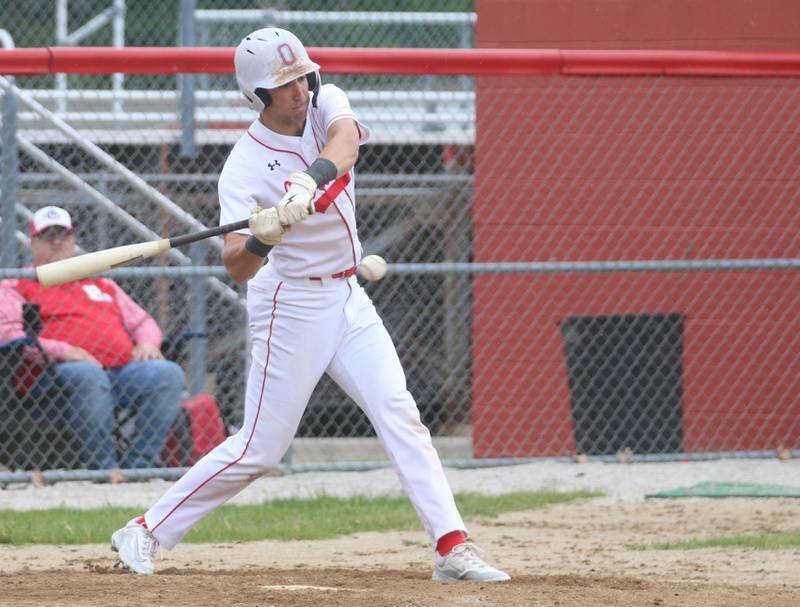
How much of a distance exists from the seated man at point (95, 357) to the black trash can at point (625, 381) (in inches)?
95.1

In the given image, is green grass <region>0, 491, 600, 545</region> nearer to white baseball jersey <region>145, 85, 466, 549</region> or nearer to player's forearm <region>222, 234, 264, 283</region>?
white baseball jersey <region>145, 85, 466, 549</region>

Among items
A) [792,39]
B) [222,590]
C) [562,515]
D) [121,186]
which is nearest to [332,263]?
[222,590]

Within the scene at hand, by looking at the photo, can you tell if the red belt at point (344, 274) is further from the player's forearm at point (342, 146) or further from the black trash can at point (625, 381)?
the black trash can at point (625, 381)

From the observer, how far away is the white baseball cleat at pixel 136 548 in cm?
489

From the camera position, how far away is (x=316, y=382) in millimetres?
4801

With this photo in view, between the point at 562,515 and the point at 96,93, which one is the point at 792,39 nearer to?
the point at 562,515

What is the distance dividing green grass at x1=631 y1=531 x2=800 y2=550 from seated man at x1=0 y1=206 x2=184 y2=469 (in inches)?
105

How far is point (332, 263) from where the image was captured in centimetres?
476

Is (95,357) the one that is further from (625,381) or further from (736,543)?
(736,543)

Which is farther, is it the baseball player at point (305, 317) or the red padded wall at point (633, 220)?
the red padded wall at point (633, 220)

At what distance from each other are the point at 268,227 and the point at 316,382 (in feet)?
2.39

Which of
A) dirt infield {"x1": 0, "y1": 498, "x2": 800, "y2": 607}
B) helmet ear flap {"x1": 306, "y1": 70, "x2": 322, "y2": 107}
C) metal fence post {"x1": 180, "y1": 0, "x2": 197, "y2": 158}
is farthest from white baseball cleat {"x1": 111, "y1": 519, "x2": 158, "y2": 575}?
metal fence post {"x1": 180, "y1": 0, "x2": 197, "y2": 158}

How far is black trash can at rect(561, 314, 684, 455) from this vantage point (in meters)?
8.25

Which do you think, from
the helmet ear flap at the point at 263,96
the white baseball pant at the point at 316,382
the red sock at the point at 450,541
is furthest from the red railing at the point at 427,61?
the red sock at the point at 450,541
